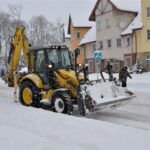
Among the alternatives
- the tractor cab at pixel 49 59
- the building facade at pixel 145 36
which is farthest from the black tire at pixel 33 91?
the building facade at pixel 145 36

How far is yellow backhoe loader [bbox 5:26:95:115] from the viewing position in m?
14.3

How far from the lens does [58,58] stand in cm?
1592

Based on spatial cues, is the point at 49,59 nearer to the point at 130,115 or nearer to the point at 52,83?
the point at 52,83

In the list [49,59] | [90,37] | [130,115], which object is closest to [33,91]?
[49,59]

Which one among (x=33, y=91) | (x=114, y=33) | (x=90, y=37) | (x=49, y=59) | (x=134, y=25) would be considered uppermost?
(x=134, y=25)

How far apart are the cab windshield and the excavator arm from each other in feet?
7.09

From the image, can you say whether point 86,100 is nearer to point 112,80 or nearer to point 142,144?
point 112,80

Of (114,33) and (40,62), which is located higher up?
(114,33)

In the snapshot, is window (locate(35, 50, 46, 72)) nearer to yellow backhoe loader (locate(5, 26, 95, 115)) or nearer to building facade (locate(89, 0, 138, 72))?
yellow backhoe loader (locate(5, 26, 95, 115))

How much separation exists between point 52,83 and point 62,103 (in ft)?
4.41

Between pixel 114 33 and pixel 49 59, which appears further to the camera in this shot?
pixel 114 33

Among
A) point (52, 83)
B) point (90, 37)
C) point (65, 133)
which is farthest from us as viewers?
point (90, 37)

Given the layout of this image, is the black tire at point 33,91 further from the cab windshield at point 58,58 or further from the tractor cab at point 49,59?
the cab windshield at point 58,58

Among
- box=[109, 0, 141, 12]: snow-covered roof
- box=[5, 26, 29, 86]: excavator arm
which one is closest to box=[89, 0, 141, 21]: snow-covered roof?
box=[109, 0, 141, 12]: snow-covered roof
